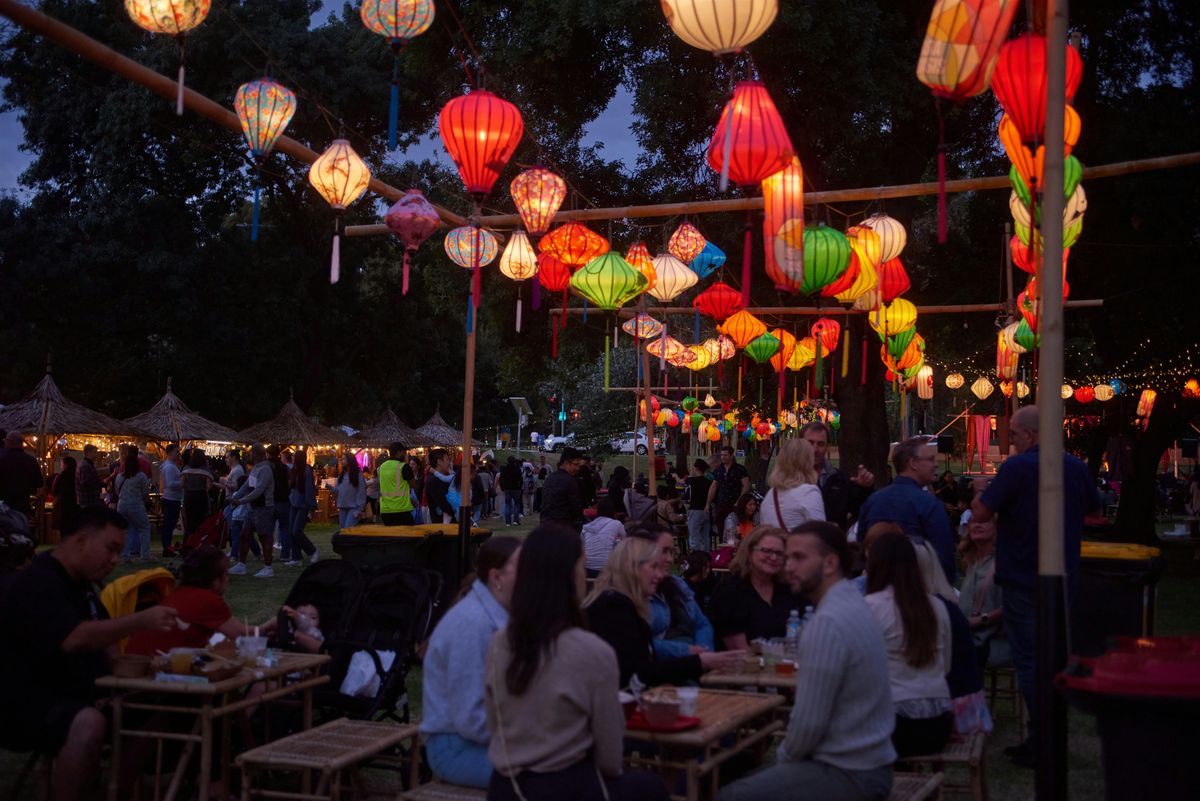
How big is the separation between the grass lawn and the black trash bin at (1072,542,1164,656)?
72cm

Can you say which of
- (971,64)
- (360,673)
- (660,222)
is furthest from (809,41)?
(360,673)

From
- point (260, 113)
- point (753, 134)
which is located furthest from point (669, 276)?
point (260, 113)

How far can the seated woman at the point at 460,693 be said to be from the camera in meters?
4.23

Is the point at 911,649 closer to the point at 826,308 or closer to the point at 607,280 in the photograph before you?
the point at 607,280

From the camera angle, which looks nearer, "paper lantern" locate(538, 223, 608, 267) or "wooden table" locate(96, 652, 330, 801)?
"wooden table" locate(96, 652, 330, 801)

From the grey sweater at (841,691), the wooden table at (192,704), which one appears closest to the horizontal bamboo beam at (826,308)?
the wooden table at (192,704)

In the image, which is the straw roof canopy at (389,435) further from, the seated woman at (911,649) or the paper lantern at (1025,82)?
the seated woman at (911,649)

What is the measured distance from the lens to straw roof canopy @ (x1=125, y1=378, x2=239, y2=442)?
2658cm

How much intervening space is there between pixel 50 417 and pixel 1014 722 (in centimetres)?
2103

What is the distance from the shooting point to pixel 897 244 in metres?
11.7

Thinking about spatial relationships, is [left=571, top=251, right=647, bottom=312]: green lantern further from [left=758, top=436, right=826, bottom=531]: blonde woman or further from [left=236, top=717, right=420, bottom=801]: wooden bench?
[left=236, top=717, right=420, bottom=801]: wooden bench

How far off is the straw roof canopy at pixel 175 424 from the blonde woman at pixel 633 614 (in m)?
22.9

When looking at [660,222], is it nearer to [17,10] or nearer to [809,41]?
[809,41]

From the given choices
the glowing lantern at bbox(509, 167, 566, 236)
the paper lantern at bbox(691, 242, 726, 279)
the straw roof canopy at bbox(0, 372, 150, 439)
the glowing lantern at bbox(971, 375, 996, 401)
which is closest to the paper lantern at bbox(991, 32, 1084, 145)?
the glowing lantern at bbox(509, 167, 566, 236)
